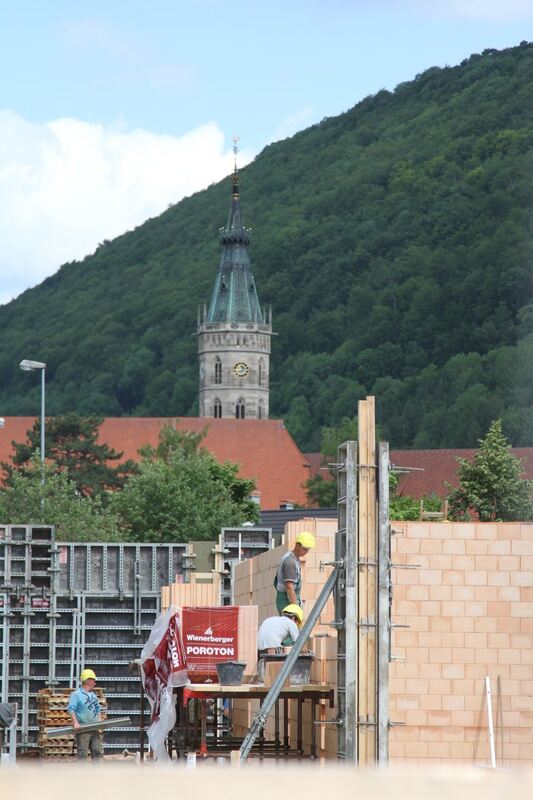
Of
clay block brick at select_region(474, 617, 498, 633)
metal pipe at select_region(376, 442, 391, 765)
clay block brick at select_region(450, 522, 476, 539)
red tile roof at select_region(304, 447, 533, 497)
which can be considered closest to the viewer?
metal pipe at select_region(376, 442, 391, 765)

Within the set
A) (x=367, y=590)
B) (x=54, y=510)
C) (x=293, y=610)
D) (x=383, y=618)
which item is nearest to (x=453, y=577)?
(x=293, y=610)

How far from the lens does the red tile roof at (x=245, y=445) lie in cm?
12700

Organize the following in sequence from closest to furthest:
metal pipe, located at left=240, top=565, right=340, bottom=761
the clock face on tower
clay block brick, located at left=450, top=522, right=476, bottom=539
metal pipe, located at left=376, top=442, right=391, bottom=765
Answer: metal pipe, located at left=240, top=565, right=340, bottom=761, metal pipe, located at left=376, top=442, right=391, bottom=765, clay block brick, located at left=450, top=522, right=476, bottom=539, the clock face on tower

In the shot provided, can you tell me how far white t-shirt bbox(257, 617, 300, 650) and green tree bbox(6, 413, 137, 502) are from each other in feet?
277

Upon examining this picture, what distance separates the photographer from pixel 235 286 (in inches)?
7028

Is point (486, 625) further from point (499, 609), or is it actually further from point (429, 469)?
point (429, 469)

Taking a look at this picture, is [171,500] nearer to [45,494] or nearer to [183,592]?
[45,494]

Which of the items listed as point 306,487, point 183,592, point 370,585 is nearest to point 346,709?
point 370,585

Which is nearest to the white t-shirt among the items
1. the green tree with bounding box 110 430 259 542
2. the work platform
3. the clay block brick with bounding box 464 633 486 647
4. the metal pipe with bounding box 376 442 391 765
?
the work platform

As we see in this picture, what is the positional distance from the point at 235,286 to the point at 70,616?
497 feet

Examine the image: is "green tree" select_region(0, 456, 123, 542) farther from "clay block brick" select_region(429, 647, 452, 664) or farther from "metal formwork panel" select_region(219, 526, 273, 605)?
"clay block brick" select_region(429, 647, 452, 664)

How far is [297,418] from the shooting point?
194000 mm

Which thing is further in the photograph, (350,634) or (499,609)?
(499,609)

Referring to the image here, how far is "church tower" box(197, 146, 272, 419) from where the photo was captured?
178125 millimetres
